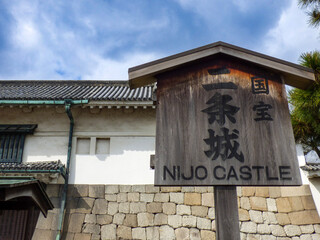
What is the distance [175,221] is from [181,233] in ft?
1.21

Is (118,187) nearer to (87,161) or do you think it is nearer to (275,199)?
(87,161)

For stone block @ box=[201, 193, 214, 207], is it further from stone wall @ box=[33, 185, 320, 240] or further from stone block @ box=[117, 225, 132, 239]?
stone block @ box=[117, 225, 132, 239]

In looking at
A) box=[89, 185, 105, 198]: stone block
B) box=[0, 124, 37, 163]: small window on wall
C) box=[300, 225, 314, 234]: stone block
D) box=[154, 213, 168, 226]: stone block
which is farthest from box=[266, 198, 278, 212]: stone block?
box=[0, 124, 37, 163]: small window on wall

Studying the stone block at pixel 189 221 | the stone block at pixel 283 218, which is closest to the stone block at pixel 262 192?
the stone block at pixel 283 218

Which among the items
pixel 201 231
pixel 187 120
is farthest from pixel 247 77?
pixel 201 231

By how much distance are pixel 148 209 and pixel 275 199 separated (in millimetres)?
3887

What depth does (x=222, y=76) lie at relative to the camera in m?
3.83

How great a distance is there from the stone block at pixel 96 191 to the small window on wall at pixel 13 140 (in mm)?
2539

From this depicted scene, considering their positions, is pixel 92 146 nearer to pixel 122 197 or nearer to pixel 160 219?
pixel 122 197

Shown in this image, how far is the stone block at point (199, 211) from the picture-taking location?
7.73 m

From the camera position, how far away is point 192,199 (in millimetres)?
7949

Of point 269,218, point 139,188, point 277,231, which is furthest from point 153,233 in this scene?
point 277,231

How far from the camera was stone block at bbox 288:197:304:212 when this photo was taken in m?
7.71

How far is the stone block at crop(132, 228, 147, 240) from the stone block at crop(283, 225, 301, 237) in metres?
4.09
